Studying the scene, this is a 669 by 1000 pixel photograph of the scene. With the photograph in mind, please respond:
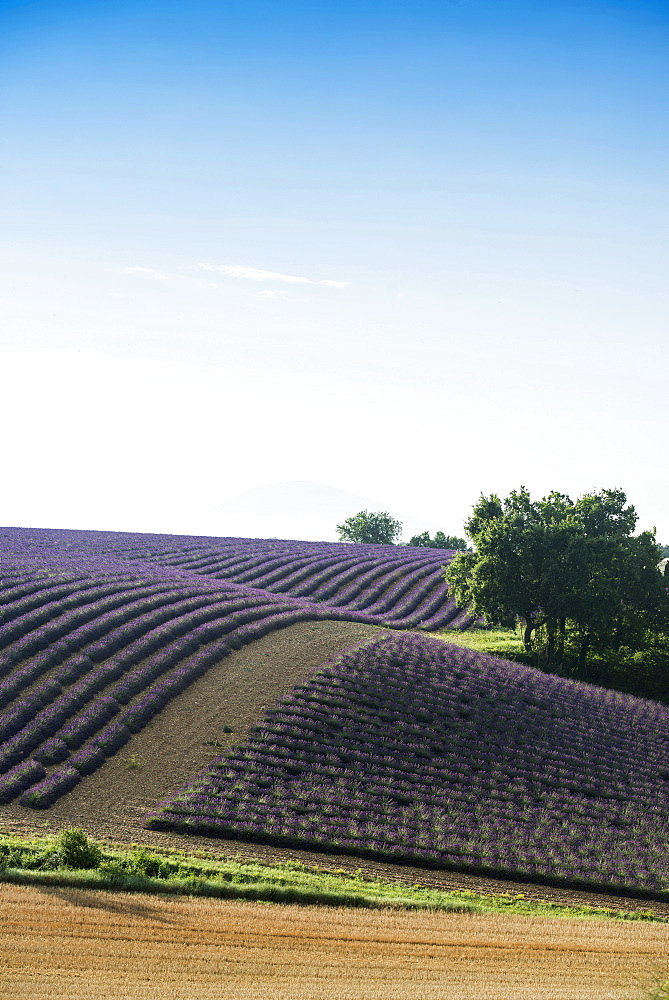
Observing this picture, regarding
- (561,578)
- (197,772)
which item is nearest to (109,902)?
(197,772)

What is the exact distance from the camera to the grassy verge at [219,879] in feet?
58.9

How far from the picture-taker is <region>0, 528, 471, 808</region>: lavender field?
26656mm

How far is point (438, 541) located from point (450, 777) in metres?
69.4

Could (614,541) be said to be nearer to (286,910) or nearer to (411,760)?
(411,760)

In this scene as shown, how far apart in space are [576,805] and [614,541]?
21.2 meters

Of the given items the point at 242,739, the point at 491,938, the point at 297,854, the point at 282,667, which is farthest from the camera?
the point at 282,667

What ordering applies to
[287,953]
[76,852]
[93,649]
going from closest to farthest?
[287,953] < [76,852] < [93,649]

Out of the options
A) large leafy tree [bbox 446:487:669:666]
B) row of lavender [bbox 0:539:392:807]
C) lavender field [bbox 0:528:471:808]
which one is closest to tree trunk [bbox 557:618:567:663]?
large leafy tree [bbox 446:487:669:666]

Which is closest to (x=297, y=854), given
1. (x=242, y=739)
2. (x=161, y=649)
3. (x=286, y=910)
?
(x=286, y=910)

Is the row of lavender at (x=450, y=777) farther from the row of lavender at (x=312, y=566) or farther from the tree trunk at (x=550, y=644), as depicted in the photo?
the row of lavender at (x=312, y=566)

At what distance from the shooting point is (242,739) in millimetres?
27734

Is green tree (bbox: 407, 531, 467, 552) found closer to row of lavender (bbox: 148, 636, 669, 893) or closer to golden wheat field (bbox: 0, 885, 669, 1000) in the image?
row of lavender (bbox: 148, 636, 669, 893)

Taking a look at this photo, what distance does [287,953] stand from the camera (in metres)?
15.5

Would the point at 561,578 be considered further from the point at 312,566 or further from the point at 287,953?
the point at 287,953
